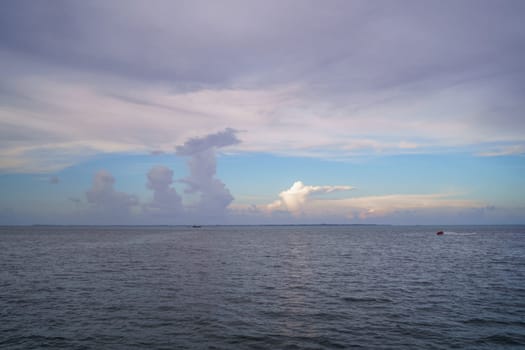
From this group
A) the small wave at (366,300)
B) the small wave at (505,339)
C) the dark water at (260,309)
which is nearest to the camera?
the small wave at (505,339)

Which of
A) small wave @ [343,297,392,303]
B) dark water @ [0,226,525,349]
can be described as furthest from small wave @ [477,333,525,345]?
small wave @ [343,297,392,303]

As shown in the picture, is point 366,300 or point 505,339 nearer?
point 505,339

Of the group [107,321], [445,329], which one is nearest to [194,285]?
[107,321]

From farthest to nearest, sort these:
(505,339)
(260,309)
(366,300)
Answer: (366,300) → (260,309) → (505,339)

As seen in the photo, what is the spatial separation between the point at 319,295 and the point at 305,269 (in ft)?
60.8

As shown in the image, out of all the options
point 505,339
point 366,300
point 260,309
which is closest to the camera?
point 505,339

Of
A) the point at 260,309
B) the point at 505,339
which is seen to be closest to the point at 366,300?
the point at 260,309

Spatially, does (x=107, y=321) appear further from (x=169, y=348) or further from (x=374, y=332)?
(x=374, y=332)

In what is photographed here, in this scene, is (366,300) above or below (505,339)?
below

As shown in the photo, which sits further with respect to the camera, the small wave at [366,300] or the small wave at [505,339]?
the small wave at [366,300]

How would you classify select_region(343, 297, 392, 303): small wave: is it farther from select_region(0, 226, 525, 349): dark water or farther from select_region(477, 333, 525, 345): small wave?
select_region(477, 333, 525, 345): small wave

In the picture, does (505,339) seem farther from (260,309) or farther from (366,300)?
(260,309)

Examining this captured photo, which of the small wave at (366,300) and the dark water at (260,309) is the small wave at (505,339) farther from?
the small wave at (366,300)

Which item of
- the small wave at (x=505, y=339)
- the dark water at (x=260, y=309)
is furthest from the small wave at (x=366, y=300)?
the small wave at (x=505, y=339)
